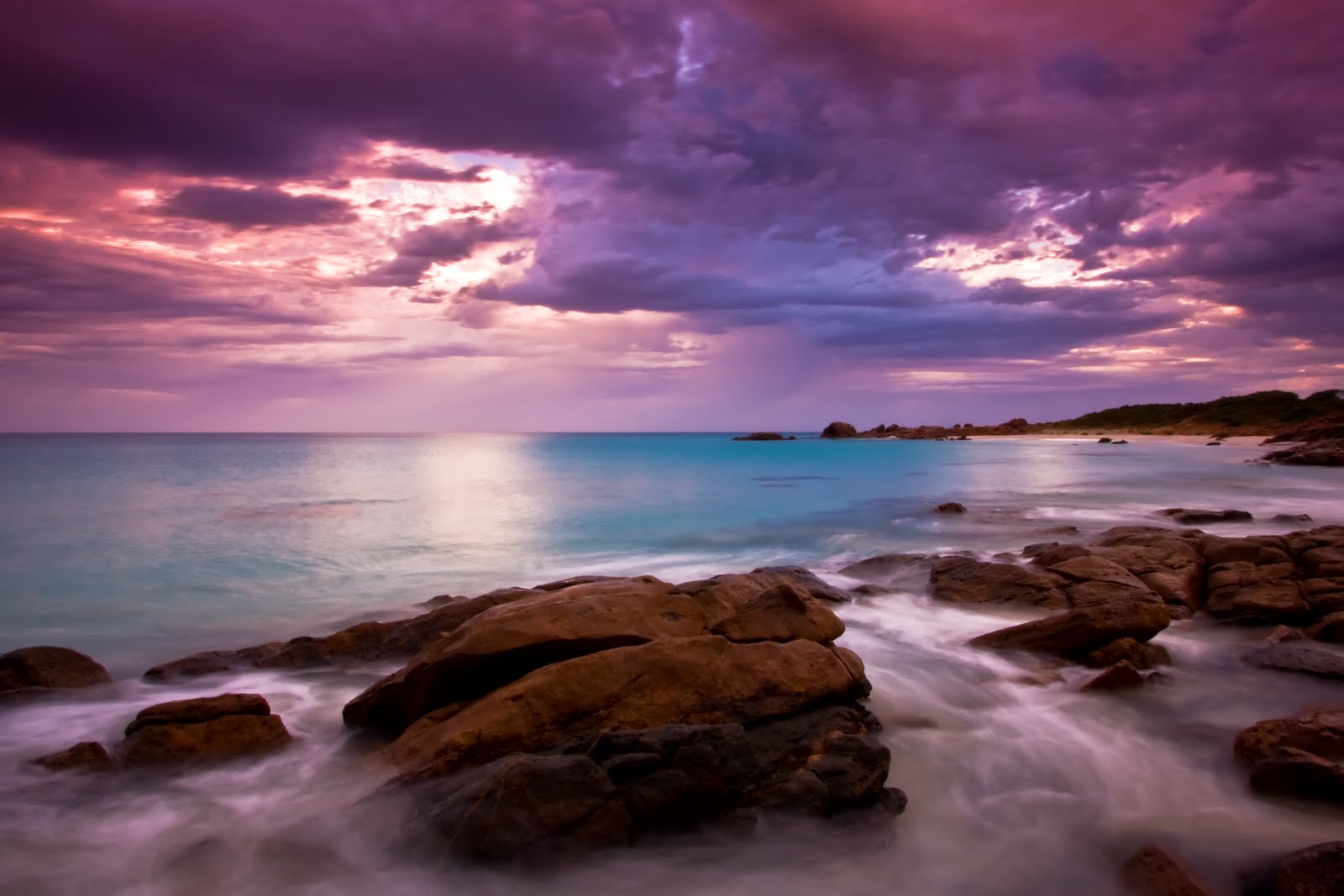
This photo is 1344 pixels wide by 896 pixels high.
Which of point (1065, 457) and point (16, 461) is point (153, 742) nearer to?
point (1065, 457)

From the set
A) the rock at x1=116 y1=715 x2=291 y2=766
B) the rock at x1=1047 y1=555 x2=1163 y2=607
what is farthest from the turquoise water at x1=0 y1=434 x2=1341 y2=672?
the rock at x1=1047 y1=555 x2=1163 y2=607

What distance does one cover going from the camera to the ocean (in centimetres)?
571

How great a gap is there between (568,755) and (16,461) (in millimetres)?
102025

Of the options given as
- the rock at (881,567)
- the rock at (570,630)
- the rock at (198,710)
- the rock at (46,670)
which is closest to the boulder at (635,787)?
the rock at (570,630)

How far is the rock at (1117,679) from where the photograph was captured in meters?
8.84

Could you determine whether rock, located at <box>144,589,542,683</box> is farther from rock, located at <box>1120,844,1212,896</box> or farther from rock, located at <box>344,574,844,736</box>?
rock, located at <box>1120,844,1212,896</box>

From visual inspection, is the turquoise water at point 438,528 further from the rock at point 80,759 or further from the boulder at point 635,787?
the boulder at point 635,787

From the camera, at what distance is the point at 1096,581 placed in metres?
12.2

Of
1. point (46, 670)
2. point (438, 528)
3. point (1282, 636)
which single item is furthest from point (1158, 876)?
point (438, 528)

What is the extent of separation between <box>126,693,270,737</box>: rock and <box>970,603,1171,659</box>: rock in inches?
360

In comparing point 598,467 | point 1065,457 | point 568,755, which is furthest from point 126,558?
point 1065,457

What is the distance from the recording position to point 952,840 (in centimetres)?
608

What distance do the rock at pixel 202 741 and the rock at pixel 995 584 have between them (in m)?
10.2

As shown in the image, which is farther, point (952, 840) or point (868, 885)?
point (952, 840)
